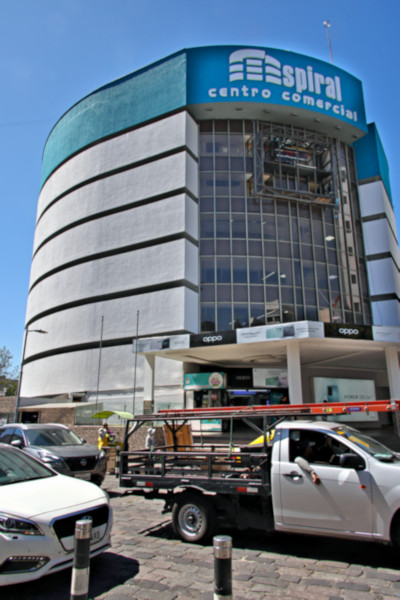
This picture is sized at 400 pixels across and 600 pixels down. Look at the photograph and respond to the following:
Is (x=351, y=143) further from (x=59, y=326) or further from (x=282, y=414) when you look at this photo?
(x=282, y=414)

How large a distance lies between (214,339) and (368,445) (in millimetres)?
15359

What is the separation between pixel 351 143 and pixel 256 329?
24614mm

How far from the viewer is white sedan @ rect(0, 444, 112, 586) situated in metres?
4.16

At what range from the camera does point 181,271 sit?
2908cm

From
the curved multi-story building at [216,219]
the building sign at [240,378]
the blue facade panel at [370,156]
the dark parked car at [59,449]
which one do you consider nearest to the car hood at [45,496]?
the dark parked car at [59,449]

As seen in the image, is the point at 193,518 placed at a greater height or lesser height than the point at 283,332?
lesser

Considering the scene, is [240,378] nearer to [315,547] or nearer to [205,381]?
[205,381]

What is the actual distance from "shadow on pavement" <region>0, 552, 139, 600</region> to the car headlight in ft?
2.39

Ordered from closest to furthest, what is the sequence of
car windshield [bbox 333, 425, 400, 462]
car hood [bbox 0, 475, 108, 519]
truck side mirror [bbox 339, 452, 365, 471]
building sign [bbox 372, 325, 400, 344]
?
1. car hood [bbox 0, 475, 108, 519]
2. truck side mirror [bbox 339, 452, 365, 471]
3. car windshield [bbox 333, 425, 400, 462]
4. building sign [bbox 372, 325, 400, 344]

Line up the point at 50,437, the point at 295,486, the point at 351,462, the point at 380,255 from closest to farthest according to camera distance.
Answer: the point at 351,462 → the point at 295,486 → the point at 50,437 → the point at 380,255

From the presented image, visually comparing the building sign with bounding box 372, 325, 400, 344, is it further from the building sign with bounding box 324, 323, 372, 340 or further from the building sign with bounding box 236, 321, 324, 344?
the building sign with bounding box 236, 321, 324, 344

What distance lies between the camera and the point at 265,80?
3191 centimetres

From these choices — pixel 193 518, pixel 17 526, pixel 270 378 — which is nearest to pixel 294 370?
pixel 270 378

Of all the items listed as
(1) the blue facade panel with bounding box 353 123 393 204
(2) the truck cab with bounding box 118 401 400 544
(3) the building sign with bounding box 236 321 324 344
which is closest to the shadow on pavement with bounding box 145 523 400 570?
(2) the truck cab with bounding box 118 401 400 544
